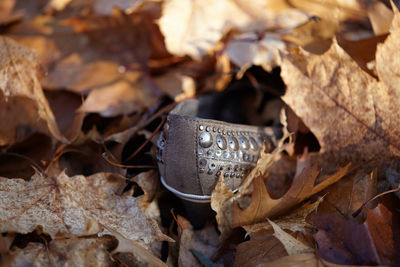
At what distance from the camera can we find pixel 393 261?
1.94 feet

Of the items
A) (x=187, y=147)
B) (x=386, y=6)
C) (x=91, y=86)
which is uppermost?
(x=386, y=6)

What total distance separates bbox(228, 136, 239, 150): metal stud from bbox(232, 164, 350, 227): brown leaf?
0.39 feet

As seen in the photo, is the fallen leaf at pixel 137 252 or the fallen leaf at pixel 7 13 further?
the fallen leaf at pixel 7 13

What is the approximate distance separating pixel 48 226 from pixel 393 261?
0.63 m

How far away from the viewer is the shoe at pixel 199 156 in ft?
2.41

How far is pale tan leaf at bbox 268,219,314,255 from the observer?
612 millimetres

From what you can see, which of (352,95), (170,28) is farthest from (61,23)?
(352,95)

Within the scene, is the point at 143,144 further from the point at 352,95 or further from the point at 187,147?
the point at 352,95

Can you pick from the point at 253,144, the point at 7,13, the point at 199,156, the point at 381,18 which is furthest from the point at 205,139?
the point at 7,13

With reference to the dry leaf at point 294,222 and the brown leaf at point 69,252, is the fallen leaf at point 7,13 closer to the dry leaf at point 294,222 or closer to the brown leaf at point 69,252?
the brown leaf at point 69,252

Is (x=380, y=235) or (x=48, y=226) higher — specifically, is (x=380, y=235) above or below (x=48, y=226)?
above

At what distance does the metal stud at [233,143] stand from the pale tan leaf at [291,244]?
209mm

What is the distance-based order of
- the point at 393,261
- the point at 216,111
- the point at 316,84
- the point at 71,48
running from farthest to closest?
1. the point at 71,48
2. the point at 216,111
3. the point at 316,84
4. the point at 393,261

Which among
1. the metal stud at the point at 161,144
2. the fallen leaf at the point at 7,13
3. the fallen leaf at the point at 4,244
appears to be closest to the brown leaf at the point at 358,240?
the metal stud at the point at 161,144
